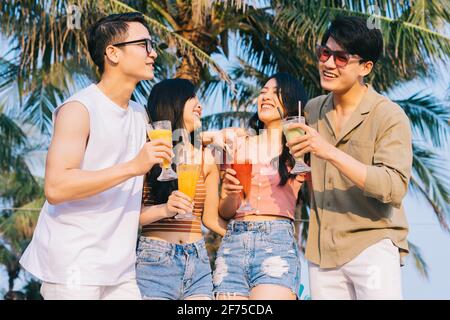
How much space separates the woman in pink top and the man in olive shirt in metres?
0.23

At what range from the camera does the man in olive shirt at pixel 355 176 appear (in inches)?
161

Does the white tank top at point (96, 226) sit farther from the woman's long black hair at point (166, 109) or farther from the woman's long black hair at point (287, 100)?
the woman's long black hair at point (287, 100)

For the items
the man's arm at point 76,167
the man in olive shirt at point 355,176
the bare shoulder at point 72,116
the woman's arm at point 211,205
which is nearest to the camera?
the man's arm at point 76,167

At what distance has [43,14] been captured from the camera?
11.1 m

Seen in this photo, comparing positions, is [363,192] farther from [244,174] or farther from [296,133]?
[244,174]

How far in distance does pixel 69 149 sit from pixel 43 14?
7.63m

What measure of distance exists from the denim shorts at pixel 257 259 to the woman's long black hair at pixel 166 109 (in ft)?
1.56

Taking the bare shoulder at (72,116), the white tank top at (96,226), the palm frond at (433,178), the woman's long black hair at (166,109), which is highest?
the palm frond at (433,178)

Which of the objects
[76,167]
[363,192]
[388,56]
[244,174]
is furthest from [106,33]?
[388,56]

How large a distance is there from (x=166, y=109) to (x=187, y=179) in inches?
27.6

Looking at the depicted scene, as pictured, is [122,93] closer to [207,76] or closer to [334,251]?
[334,251]

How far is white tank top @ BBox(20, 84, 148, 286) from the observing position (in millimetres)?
3949

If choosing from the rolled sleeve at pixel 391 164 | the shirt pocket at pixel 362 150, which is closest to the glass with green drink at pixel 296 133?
the shirt pocket at pixel 362 150
